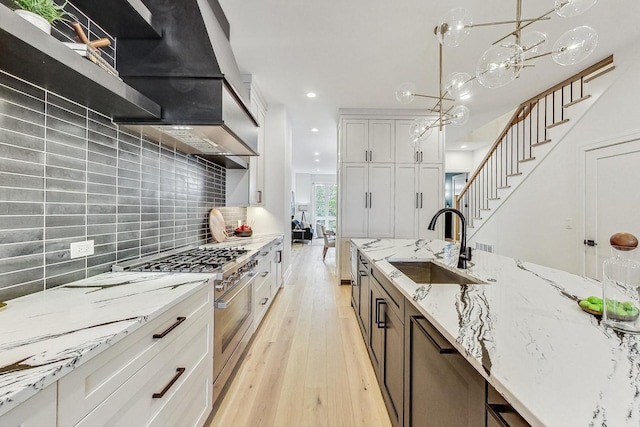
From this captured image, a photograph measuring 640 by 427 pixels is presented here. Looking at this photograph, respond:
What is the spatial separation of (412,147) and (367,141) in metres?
0.78

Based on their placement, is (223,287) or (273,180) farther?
(273,180)

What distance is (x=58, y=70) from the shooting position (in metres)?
0.99

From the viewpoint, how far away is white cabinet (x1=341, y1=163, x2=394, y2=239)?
4.29 metres

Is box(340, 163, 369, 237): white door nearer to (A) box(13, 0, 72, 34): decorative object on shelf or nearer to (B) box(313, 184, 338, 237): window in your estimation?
(A) box(13, 0, 72, 34): decorative object on shelf

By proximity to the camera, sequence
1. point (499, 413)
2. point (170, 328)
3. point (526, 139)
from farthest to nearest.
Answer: point (526, 139) < point (170, 328) < point (499, 413)

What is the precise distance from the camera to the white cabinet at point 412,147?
4.29 m

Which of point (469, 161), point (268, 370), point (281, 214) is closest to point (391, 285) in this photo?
point (268, 370)

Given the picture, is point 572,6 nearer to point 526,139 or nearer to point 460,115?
point 460,115

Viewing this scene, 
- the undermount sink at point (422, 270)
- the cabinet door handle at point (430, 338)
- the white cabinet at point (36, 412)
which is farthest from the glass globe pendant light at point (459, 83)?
the white cabinet at point (36, 412)

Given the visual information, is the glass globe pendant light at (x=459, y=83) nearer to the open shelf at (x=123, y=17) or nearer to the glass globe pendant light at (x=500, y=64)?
the glass globe pendant light at (x=500, y=64)

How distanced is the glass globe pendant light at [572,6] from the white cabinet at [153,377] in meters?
2.45

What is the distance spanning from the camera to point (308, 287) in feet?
13.6

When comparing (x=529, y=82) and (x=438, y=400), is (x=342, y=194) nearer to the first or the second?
(x=529, y=82)

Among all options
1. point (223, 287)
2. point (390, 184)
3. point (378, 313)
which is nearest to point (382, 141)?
point (390, 184)
